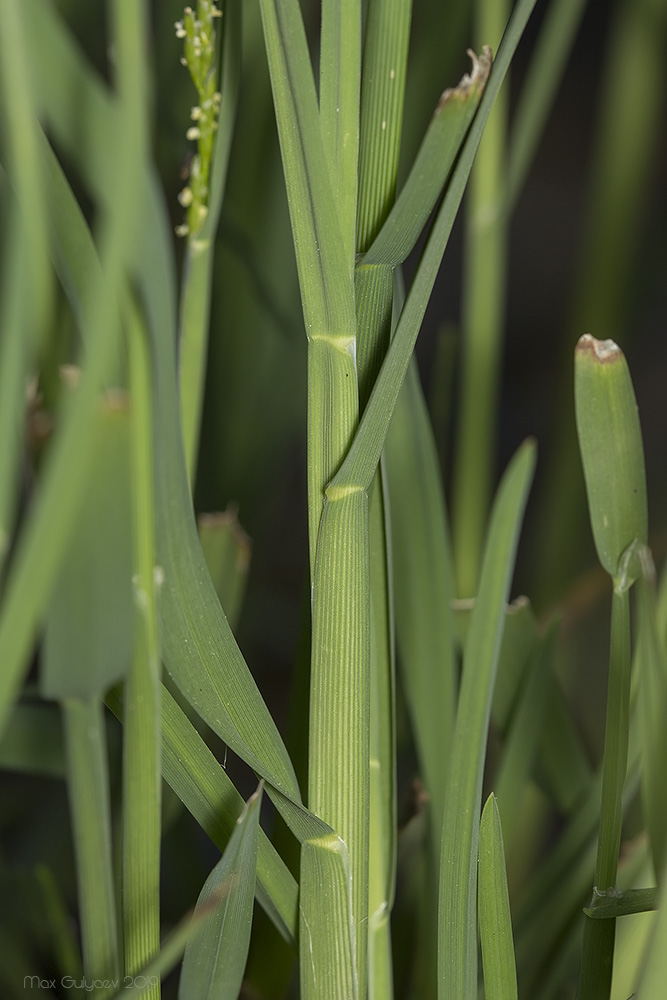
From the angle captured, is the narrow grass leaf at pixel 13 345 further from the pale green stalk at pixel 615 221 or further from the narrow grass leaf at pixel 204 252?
the pale green stalk at pixel 615 221

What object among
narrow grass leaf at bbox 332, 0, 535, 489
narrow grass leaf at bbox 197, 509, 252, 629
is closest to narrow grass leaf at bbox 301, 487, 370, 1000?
narrow grass leaf at bbox 332, 0, 535, 489

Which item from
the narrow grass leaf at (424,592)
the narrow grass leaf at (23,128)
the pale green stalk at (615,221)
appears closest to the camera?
the narrow grass leaf at (23,128)

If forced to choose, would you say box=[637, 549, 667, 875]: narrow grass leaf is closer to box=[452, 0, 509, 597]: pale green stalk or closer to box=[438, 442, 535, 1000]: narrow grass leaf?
box=[438, 442, 535, 1000]: narrow grass leaf

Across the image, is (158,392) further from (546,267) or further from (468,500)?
(546,267)

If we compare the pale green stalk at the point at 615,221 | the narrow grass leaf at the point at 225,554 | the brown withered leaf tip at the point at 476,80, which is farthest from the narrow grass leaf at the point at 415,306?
the pale green stalk at the point at 615,221

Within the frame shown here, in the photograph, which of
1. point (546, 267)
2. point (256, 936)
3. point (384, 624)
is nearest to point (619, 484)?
point (384, 624)

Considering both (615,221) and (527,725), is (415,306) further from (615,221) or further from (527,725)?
(615,221)

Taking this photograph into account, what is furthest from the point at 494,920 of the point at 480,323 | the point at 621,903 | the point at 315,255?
the point at 480,323
